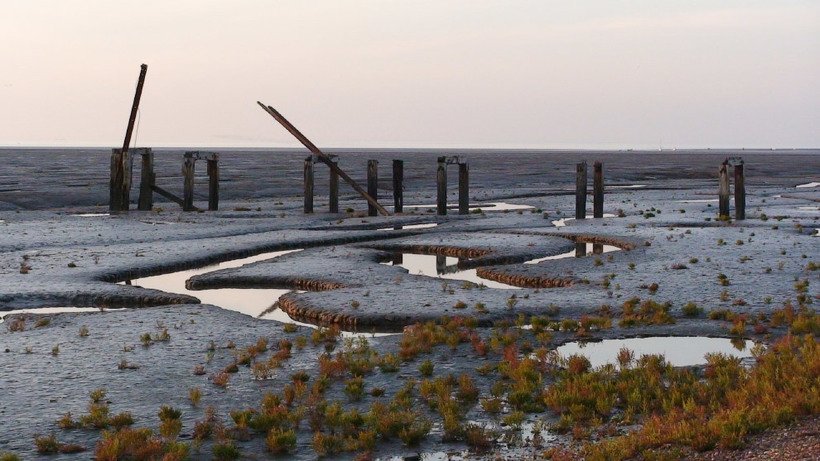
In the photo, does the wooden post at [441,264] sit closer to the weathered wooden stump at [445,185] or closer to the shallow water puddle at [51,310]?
the shallow water puddle at [51,310]

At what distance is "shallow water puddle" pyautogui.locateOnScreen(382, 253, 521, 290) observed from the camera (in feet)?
56.7

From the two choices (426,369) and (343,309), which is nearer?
(426,369)

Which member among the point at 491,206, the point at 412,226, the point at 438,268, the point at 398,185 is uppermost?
the point at 398,185

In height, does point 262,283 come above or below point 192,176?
below

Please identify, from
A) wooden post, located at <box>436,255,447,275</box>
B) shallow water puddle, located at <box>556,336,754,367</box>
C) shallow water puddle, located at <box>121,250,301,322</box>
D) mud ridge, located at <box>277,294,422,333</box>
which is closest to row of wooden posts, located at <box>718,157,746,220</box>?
wooden post, located at <box>436,255,447,275</box>

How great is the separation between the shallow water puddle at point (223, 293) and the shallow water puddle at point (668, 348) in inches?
176

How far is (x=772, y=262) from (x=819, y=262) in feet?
2.88

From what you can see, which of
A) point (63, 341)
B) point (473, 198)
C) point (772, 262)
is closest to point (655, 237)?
point (772, 262)

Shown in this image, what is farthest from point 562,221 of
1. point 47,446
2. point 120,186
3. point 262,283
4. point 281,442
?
point 47,446

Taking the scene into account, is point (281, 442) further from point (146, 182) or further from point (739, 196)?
point (146, 182)

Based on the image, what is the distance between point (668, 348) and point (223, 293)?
7.74m

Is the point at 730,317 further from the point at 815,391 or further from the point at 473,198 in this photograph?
the point at 473,198

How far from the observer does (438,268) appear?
63.6 feet

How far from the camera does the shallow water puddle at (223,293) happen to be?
15062mm
